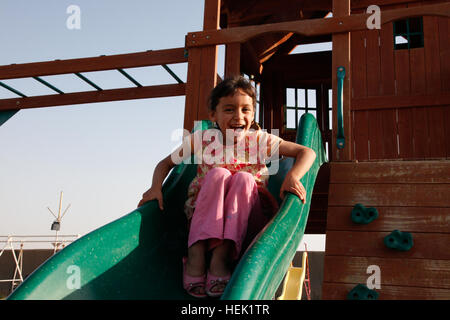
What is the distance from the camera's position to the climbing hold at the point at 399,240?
89.9 inches

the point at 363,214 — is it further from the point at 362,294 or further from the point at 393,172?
the point at 362,294

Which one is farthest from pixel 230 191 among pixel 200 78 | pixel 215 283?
pixel 200 78

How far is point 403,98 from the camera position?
16.5 feet

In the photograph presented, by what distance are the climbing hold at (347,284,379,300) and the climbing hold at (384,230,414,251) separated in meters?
0.29

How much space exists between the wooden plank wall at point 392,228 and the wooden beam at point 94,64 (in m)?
1.93

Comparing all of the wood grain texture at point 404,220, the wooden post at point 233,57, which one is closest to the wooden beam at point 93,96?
the wooden post at point 233,57

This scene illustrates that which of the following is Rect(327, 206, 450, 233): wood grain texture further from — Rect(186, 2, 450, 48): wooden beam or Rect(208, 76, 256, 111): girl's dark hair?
Rect(186, 2, 450, 48): wooden beam

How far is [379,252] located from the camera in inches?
91.5

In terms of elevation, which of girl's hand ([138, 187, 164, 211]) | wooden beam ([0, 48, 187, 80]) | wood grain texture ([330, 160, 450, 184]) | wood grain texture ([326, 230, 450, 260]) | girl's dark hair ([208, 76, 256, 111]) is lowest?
wood grain texture ([326, 230, 450, 260])

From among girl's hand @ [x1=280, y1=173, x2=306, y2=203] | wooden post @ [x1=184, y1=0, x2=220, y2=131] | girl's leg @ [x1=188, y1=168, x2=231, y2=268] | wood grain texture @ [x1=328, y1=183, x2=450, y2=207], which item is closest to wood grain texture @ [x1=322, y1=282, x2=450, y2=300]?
wood grain texture @ [x1=328, y1=183, x2=450, y2=207]

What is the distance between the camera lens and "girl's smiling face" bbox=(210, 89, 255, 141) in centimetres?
214

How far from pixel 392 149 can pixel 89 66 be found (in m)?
3.44

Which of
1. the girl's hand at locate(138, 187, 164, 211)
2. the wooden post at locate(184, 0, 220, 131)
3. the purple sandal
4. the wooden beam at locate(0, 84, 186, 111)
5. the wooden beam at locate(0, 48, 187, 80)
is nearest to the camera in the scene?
the purple sandal
